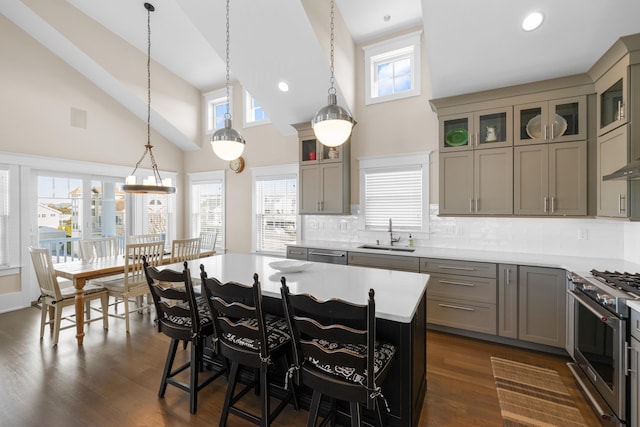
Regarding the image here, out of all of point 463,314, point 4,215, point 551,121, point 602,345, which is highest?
point 551,121

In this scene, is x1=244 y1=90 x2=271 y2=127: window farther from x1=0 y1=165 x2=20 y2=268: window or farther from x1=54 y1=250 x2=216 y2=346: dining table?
x1=0 y1=165 x2=20 y2=268: window

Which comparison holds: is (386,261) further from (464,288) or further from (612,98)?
(612,98)

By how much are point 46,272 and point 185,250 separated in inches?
56.6

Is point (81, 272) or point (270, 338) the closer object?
point (270, 338)

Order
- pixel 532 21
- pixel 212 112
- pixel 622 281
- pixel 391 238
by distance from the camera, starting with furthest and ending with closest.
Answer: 1. pixel 212 112
2. pixel 391 238
3. pixel 532 21
4. pixel 622 281

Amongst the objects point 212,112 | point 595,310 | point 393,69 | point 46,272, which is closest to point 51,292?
point 46,272

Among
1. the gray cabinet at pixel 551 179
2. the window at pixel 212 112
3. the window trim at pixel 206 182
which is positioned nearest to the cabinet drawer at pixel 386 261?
the gray cabinet at pixel 551 179

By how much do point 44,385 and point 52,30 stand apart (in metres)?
4.62

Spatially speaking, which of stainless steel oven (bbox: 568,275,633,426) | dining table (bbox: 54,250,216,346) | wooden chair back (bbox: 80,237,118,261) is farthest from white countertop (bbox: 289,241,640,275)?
wooden chair back (bbox: 80,237,118,261)

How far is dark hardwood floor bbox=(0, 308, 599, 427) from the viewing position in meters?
2.07

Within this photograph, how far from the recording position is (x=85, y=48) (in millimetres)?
4469

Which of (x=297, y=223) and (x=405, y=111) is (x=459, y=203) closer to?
(x=405, y=111)

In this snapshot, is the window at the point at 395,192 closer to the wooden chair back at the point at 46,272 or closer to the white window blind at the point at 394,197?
the white window blind at the point at 394,197

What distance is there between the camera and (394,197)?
4293mm
